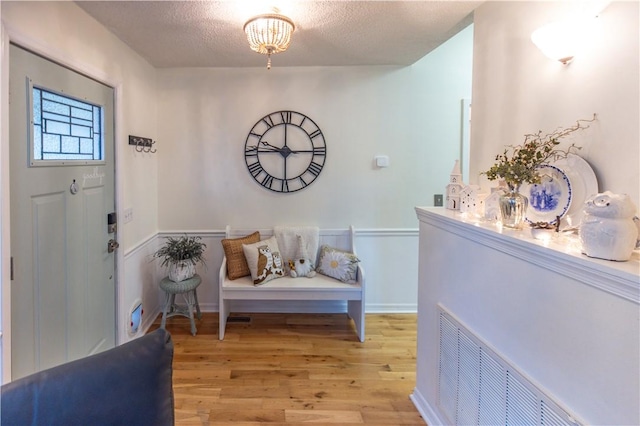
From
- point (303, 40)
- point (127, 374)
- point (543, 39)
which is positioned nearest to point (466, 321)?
point (543, 39)

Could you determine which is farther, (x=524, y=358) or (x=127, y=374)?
(x=524, y=358)

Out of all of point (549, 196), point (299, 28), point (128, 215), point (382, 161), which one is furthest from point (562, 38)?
point (128, 215)

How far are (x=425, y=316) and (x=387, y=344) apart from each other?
3.11 ft

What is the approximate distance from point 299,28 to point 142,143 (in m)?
1.60

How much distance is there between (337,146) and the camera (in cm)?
343

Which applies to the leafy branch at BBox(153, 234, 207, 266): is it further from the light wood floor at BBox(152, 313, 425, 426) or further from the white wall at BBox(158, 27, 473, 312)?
the light wood floor at BBox(152, 313, 425, 426)

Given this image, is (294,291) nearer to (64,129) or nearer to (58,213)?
(58,213)

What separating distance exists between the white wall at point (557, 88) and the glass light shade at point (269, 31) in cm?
Answer: 111

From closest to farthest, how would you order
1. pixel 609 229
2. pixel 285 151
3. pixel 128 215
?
1. pixel 609 229
2. pixel 128 215
3. pixel 285 151

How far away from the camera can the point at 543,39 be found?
4.42ft

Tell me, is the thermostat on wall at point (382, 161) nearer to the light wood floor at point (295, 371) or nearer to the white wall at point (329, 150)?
the white wall at point (329, 150)

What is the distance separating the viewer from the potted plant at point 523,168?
1359 mm

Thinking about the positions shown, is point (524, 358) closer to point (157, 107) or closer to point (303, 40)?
point (303, 40)

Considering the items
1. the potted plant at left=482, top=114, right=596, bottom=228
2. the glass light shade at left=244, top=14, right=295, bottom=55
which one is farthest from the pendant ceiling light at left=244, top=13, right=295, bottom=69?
the potted plant at left=482, top=114, right=596, bottom=228
